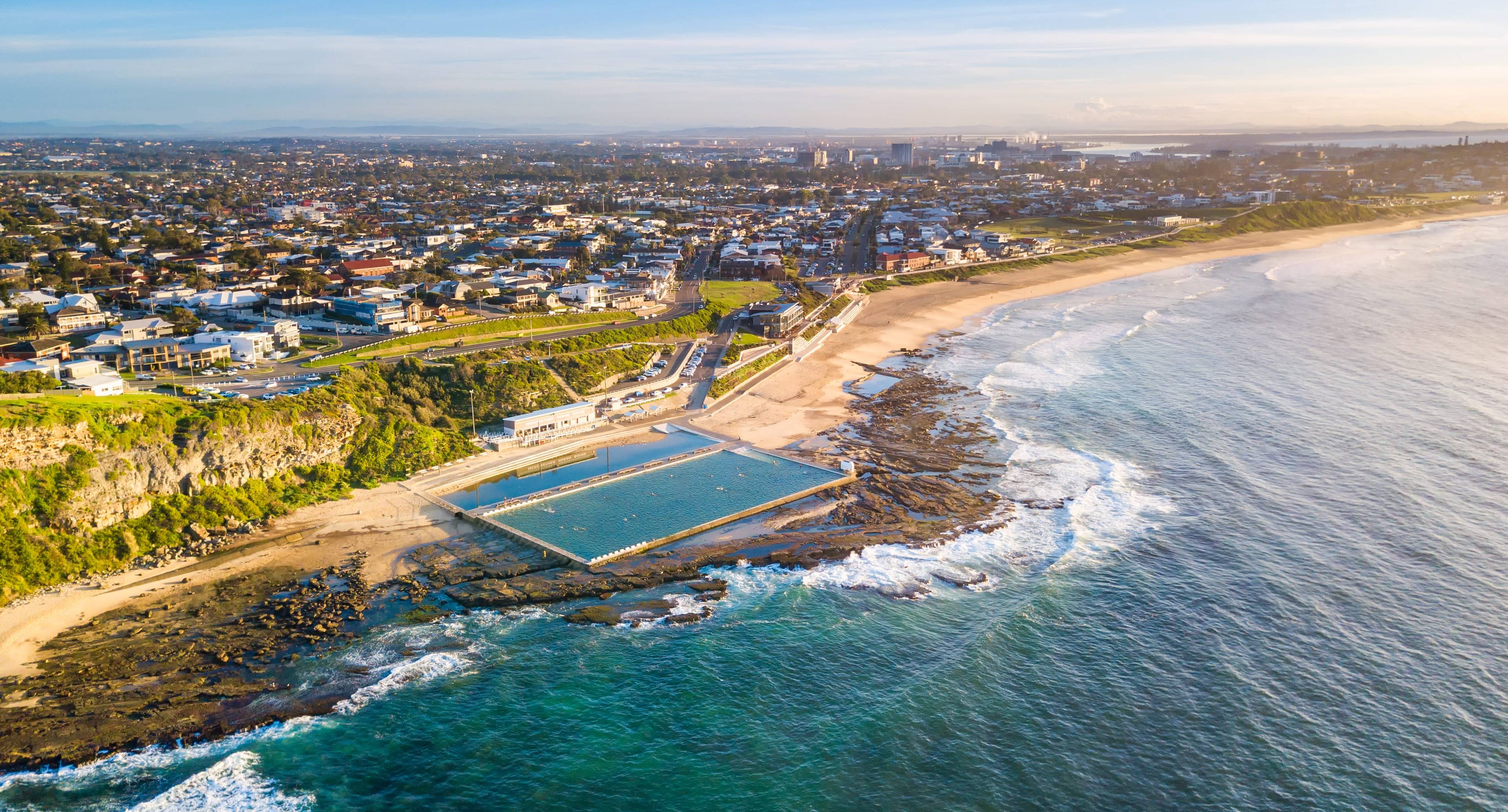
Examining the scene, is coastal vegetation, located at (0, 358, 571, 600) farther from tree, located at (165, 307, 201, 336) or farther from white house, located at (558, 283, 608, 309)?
white house, located at (558, 283, 608, 309)

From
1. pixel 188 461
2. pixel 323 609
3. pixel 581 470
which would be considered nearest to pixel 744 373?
pixel 581 470

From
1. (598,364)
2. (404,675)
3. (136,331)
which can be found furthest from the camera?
(598,364)

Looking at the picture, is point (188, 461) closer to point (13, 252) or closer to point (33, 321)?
point (33, 321)

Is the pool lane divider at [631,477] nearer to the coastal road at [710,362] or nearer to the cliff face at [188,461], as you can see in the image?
the coastal road at [710,362]

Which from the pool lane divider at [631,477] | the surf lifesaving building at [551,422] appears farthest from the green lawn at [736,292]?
the pool lane divider at [631,477]

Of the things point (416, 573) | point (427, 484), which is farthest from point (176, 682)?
point (427, 484)
